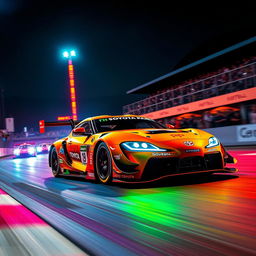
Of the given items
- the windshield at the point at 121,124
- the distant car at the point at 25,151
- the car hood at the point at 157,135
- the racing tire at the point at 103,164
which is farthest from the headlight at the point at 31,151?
the car hood at the point at 157,135

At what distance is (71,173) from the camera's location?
7855 mm

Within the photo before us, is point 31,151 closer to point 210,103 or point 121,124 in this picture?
point 210,103

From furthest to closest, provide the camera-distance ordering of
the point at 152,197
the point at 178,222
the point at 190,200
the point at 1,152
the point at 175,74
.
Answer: the point at 1,152 < the point at 175,74 < the point at 152,197 < the point at 190,200 < the point at 178,222

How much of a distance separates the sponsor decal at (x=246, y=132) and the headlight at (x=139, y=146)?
14.1 m

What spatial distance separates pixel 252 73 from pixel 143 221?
18562mm

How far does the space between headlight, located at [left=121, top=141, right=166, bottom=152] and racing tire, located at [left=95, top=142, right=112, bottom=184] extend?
0.42 m

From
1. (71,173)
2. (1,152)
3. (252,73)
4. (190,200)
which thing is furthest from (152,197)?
(1,152)

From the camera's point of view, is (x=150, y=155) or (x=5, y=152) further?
(x=5, y=152)

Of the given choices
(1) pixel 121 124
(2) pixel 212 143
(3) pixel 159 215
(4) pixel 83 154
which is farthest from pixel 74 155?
(3) pixel 159 215

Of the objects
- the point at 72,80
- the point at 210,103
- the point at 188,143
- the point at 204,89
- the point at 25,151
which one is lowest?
the point at 188,143

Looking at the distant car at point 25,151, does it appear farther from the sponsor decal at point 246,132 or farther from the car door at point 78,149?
the car door at point 78,149

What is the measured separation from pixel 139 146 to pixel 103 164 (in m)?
0.99

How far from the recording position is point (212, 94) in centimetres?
2497

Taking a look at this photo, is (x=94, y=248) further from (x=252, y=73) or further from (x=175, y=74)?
(x=175, y=74)
